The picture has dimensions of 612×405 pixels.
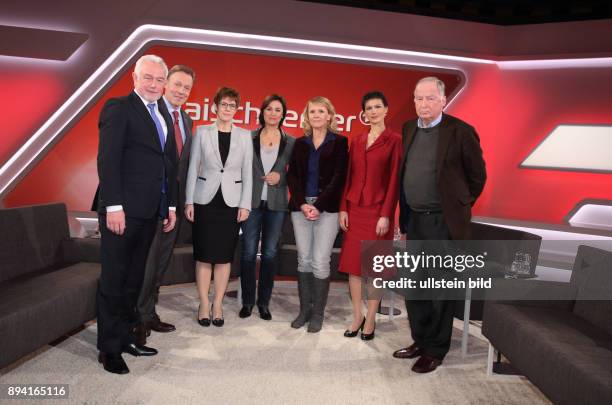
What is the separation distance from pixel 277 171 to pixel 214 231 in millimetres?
671

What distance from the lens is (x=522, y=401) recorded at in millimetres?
2736

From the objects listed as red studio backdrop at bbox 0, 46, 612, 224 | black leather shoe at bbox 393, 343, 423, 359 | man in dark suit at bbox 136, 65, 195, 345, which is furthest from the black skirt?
red studio backdrop at bbox 0, 46, 612, 224

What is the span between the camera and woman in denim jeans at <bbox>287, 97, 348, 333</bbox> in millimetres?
3553

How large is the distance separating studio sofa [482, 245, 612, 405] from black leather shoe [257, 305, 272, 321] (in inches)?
67.4

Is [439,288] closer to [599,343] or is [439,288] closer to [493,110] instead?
[599,343]

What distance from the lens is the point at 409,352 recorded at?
3.32m

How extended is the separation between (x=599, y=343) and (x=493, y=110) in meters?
3.97

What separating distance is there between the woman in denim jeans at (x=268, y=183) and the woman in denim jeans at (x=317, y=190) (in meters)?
0.17

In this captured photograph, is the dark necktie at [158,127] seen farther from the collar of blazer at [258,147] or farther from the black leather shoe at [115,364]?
the black leather shoe at [115,364]

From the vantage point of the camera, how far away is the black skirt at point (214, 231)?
3.57 m

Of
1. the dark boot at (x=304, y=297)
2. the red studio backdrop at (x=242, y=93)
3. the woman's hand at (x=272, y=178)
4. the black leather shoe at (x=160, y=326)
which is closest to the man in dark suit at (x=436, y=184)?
the dark boot at (x=304, y=297)

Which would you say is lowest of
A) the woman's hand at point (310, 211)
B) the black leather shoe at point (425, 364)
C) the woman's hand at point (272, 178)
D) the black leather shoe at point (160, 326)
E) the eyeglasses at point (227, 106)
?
the black leather shoe at point (160, 326)

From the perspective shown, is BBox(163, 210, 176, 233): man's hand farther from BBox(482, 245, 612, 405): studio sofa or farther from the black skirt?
BBox(482, 245, 612, 405): studio sofa

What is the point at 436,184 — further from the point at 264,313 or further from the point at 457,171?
the point at 264,313
